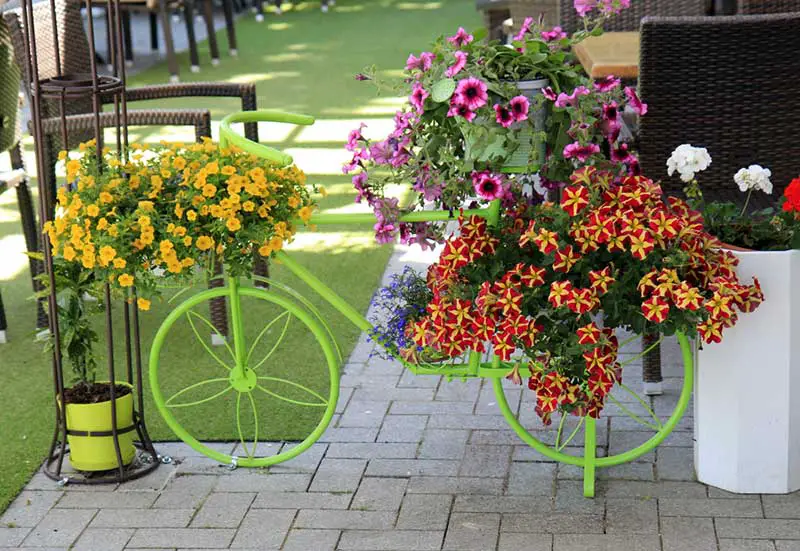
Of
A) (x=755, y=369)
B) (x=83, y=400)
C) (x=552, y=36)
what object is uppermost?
(x=552, y=36)

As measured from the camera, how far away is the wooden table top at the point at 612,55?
4176 mm

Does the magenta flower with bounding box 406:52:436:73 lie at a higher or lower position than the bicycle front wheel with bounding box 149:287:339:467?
higher

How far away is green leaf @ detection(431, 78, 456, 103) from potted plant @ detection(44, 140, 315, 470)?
460mm

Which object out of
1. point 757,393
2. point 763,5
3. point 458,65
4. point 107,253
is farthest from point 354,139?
point 763,5

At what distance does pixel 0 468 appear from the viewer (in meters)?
3.46

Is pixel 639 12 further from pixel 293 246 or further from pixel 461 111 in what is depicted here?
pixel 461 111

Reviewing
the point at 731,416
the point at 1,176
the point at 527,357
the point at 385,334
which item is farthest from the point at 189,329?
the point at 731,416

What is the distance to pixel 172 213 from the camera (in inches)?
120

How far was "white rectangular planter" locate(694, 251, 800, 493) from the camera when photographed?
297cm

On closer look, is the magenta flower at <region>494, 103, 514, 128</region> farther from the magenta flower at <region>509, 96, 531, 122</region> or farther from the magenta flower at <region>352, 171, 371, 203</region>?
the magenta flower at <region>352, 171, 371, 203</region>

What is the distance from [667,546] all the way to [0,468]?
184 cm

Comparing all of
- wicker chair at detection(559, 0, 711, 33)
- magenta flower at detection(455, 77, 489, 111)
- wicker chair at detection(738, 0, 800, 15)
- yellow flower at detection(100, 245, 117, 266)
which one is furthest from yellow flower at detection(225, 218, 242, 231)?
wicker chair at detection(559, 0, 711, 33)

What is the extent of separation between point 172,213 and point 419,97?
68 cm

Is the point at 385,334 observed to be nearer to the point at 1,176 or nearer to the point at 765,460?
the point at 765,460
